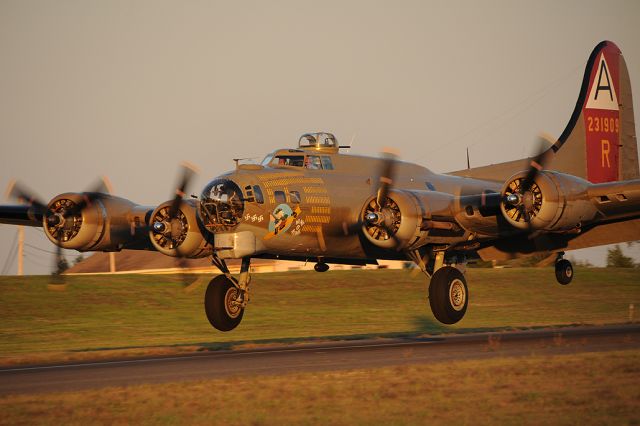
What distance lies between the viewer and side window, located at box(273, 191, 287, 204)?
966 inches

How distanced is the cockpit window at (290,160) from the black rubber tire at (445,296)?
5.47 meters

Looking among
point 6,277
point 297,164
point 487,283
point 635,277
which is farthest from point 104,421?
point 635,277

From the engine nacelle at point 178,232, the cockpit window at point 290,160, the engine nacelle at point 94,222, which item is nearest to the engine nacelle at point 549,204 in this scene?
the cockpit window at point 290,160

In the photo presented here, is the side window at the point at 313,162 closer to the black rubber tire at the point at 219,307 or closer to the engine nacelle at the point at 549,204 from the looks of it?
the black rubber tire at the point at 219,307

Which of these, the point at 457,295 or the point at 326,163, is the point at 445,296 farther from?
the point at 326,163

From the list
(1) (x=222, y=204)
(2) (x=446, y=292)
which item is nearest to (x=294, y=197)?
(1) (x=222, y=204)

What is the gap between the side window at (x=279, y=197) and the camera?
24531mm

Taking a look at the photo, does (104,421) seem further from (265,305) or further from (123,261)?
(123,261)

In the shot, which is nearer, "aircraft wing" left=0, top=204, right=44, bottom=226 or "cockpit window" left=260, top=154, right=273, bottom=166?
"cockpit window" left=260, top=154, right=273, bottom=166

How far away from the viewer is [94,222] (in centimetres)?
2727

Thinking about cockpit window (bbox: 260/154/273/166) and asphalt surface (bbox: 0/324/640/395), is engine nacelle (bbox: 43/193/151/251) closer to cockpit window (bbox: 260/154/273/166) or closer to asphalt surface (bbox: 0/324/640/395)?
cockpit window (bbox: 260/154/273/166)

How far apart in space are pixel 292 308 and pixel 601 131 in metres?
25.8

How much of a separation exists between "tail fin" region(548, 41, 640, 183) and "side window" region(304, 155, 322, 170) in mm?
10234

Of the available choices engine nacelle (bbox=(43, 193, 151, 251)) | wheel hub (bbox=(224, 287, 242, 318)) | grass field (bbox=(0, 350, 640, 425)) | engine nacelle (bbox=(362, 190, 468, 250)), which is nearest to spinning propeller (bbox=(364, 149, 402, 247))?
engine nacelle (bbox=(362, 190, 468, 250))
